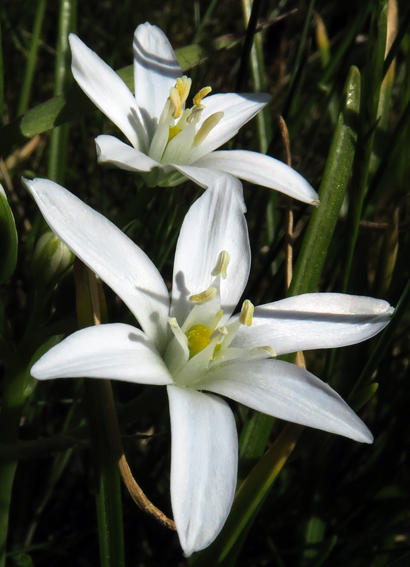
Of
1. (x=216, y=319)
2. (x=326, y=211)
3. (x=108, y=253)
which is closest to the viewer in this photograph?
(x=108, y=253)

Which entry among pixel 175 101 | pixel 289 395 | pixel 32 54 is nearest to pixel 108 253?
pixel 289 395

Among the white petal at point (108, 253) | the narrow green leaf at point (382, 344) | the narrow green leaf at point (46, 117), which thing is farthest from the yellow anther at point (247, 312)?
the narrow green leaf at point (46, 117)

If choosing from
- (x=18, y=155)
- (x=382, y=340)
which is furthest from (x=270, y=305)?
(x=18, y=155)

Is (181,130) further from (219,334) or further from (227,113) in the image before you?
(219,334)

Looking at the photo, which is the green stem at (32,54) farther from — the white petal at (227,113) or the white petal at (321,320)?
the white petal at (321,320)

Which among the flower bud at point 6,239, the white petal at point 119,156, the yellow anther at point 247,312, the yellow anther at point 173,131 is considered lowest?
the yellow anther at point 247,312

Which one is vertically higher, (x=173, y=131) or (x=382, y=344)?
(x=173, y=131)
